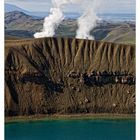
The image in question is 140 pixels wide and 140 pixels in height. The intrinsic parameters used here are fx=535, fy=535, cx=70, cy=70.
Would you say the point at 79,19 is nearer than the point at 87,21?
Yes

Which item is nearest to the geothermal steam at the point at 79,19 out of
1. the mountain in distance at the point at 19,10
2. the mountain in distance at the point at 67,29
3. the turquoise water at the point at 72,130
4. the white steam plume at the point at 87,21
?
the white steam plume at the point at 87,21

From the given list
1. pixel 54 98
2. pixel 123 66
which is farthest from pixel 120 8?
pixel 54 98

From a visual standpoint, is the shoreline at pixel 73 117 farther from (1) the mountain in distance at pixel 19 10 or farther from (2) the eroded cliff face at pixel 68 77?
(1) the mountain in distance at pixel 19 10

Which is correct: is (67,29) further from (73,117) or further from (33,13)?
(73,117)

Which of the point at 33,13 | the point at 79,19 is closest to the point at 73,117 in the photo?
the point at 79,19

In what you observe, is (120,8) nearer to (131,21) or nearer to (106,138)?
(131,21)

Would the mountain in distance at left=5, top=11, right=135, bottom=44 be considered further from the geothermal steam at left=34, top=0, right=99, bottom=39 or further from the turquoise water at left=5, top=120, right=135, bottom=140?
the turquoise water at left=5, top=120, right=135, bottom=140
